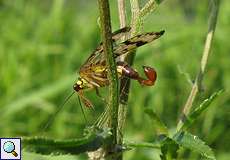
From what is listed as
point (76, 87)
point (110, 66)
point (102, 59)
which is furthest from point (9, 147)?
point (110, 66)

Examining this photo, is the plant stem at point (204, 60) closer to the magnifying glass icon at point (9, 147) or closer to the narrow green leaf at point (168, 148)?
the narrow green leaf at point (168, 148)

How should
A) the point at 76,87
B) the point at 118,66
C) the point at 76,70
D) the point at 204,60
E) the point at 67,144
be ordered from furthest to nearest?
1. the point at 76,70
2. the point at 204,60
3. the point at 76,87
4. the point at 118,66
5. the point at 67,144

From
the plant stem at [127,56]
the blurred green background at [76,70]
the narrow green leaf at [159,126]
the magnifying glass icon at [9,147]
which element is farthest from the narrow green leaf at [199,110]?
the blurred green background at [76,70]

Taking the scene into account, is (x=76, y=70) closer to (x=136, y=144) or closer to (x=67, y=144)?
(x=136, y=144)

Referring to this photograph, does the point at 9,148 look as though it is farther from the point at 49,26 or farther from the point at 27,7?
the point at 27,7

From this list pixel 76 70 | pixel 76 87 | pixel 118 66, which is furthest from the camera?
pixel 76 70

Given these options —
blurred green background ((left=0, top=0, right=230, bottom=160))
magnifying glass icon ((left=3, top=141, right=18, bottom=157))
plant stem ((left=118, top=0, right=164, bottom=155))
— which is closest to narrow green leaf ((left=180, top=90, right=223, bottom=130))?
Result: plant stem ((left=118, top=0, right=164, bottom=155))

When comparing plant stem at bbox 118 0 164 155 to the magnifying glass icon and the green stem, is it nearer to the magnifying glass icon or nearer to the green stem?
the green stem
